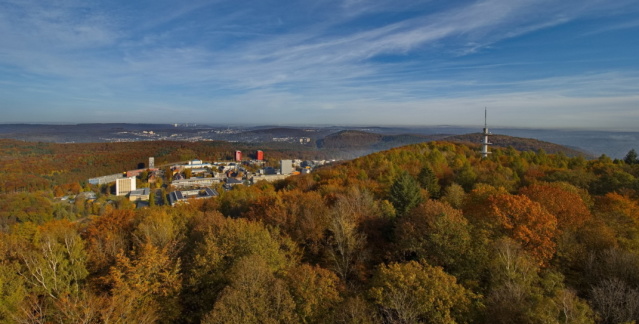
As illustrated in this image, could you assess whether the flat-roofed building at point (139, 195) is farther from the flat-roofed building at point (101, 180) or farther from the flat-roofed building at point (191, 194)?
the flat-roofed building at point (101, 180)

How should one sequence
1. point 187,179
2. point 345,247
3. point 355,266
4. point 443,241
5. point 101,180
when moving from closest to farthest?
point 443,241, point 355,266, point 345,247, point 187,179, point 101,180

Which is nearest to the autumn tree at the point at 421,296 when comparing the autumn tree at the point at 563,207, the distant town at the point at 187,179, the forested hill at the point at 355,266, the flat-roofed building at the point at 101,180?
the forested hill at the point at 355,266

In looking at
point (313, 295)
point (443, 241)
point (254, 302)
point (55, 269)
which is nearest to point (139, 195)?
point (55, 269)

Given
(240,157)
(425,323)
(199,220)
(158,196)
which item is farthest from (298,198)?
(240,157)

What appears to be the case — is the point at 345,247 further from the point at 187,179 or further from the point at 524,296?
the point at 187,179

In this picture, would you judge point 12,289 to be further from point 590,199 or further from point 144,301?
point 590,199

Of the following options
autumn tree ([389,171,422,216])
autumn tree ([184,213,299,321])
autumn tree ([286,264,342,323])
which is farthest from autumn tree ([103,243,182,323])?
autumn tree ([389,171,422,216])
